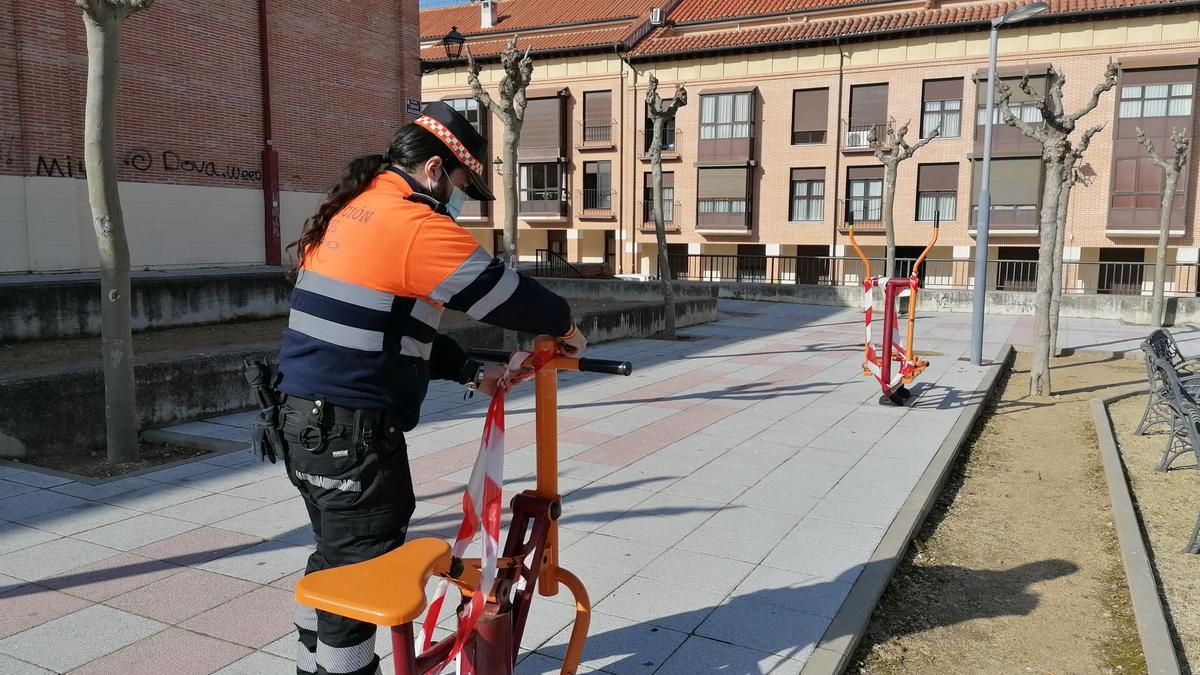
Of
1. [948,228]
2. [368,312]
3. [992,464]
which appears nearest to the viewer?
[368,312]

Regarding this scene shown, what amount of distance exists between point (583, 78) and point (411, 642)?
117 ft

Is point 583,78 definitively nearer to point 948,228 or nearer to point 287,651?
point 948,228

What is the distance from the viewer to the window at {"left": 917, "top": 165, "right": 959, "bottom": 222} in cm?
3033

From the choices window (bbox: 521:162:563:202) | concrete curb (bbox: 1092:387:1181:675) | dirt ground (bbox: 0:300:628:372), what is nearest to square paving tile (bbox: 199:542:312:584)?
concrete curb (bbox: 1092:387:1181:675)

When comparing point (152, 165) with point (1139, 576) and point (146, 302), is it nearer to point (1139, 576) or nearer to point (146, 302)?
point (146, 302)

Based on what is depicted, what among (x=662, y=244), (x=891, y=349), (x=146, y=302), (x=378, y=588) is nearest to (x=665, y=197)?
(x=662, y=244)

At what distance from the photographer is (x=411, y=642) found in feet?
6.71

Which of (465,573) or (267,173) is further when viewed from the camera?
(267,173)

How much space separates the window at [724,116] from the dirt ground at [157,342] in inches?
900

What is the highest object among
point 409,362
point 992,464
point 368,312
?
point 368,312

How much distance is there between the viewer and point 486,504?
8.55ft

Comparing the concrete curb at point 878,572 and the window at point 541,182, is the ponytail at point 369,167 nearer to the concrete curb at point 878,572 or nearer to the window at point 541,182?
the concrete curb at point 878,572

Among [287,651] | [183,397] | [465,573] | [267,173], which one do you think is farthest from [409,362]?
[267,173]

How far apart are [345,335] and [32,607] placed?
2.50 m
